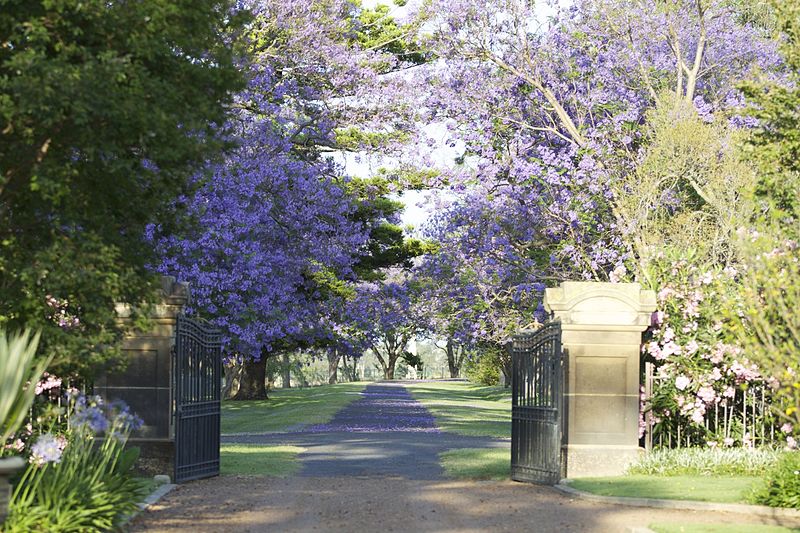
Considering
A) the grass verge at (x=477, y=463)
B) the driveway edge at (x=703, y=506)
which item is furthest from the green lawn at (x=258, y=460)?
the driveway edge at (x=703, y=506)

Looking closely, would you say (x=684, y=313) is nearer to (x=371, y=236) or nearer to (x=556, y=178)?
(x=556, y=178)

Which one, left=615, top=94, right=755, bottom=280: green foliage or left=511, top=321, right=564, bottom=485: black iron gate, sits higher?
left=615, top=94, right=755, bottom=280: green foliage

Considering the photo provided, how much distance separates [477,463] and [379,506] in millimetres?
6052

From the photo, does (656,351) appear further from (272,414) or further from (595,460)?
(272,414)

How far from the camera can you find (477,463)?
18.7 m

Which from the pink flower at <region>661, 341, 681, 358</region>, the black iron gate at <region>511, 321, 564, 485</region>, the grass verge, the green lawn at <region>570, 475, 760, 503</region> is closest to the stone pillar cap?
the black iron gate at <region>511, 321, 564, 485</region>

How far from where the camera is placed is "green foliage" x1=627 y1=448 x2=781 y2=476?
50.9ft

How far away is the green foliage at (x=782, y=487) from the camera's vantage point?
12266mm

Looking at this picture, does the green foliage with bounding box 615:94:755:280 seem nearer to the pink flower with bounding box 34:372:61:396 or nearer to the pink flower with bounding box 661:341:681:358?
the pink flower with bounding box 661:341:681:358

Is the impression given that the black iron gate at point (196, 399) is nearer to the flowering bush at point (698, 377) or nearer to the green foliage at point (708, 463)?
the green foliage at point (708, 463)

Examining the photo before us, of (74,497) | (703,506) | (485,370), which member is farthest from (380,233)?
(74,497)

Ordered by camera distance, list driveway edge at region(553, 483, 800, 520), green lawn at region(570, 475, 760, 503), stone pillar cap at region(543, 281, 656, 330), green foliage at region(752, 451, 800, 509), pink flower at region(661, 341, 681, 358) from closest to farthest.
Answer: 1. driveway edge at region(553, 483, 800, 520)
2. green foliage at region(752, 451, 800, 509)
3. green lawn at region(570, 475, 760, 503)
4. stone pillar cap at region(543, 281, 656, 330)
5. pink flower at region(661, 341, 681, 358)

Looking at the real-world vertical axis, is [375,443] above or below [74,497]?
below

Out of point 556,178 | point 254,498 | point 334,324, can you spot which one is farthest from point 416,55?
point 254,498
